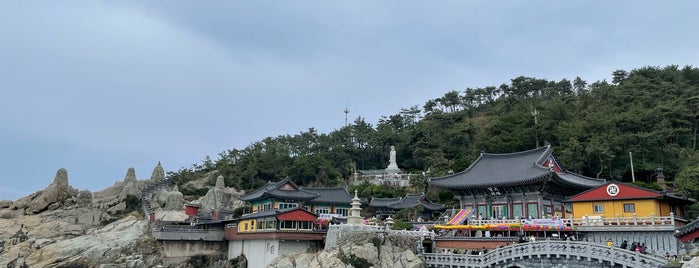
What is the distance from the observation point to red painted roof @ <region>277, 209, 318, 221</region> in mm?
40344

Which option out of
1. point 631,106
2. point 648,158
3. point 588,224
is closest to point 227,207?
point 588,224

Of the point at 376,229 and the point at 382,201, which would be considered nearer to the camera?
the point at 376,229

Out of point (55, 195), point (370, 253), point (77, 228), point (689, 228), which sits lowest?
point (370, 253)

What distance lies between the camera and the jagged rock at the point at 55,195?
175 ft

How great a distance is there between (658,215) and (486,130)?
1734 inches

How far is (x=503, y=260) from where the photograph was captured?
99.6 ft

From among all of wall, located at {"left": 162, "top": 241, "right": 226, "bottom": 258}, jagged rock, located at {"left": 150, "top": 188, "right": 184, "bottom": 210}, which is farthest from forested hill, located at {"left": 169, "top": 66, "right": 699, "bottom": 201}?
wall, located at {"left": 162, "top": 241, "right": 226, "bottom": 258}

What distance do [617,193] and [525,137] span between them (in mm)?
33341

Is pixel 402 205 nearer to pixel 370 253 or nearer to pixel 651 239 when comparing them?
pixel 370 253

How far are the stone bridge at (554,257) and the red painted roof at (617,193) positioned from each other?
773 cm

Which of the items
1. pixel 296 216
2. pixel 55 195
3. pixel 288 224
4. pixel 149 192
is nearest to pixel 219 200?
pixel 149 192

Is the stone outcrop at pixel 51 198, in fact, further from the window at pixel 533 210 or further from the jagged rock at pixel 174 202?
the window at pixel 533 210

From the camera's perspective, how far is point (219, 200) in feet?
199

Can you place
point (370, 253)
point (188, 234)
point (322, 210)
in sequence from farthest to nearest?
point (322, 210) < point (188, 234) < point (370, 253)
